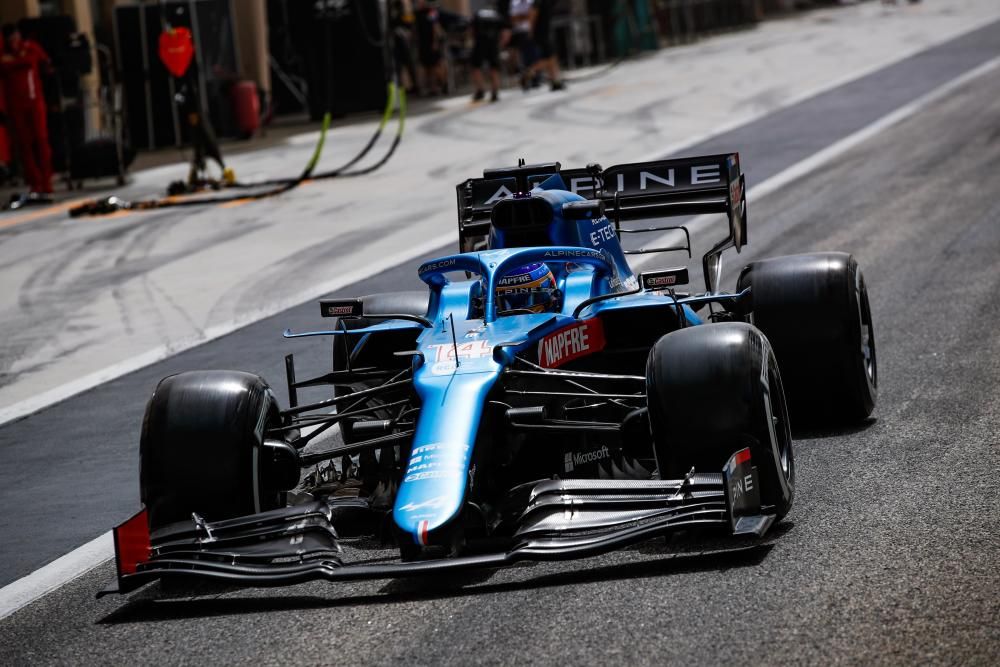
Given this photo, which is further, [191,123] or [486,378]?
[191,123]

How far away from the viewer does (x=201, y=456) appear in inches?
260

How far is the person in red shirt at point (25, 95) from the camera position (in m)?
21.4

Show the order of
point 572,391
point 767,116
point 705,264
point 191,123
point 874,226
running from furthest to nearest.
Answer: point 767,116 → point 191,123 → point 874,226 → point 705,264 → point 572,391

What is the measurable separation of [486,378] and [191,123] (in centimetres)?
1590

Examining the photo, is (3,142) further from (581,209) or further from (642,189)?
(581,209)

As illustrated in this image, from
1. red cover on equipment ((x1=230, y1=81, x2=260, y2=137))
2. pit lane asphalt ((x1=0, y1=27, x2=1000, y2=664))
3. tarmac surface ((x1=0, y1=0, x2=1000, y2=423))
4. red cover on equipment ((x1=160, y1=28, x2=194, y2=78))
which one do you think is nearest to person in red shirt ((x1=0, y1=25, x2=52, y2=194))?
tarmac surface ((x1=0, y1=0, x2=1000, y2=423))

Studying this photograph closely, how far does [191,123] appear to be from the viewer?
21562 millimetres

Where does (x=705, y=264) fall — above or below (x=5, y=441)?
above

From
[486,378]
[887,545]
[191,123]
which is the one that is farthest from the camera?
[191,123]

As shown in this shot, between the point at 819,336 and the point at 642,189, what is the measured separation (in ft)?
6.99

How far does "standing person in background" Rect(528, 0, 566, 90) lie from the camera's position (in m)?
30.4

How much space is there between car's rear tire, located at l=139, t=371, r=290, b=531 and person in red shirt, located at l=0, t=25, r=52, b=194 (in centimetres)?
1587

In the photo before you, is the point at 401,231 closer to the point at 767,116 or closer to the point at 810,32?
the point at 767,116

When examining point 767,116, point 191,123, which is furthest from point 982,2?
point 191,123
